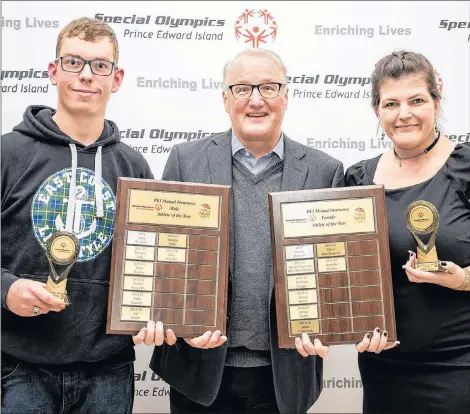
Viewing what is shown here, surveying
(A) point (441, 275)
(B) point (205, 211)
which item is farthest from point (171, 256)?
(A) point (441, 275)

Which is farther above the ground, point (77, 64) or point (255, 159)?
point (77, 64)

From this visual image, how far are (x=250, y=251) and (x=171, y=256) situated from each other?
283mm

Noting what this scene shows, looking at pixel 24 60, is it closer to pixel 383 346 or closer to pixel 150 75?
pixel 150 75

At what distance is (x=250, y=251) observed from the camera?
6.13 feet

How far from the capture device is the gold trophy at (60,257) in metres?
1.63

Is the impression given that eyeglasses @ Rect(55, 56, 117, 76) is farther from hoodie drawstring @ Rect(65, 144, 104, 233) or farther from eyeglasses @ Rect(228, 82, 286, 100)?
eyeglasses @ Rect(228, 82, 286, 100)

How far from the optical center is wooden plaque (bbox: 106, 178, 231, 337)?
5.66 ft

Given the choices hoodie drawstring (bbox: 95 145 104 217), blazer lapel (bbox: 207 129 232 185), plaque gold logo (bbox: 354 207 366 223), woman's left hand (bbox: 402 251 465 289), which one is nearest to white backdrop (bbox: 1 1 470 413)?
blazer lapel (bbox: 207 129 232 185)

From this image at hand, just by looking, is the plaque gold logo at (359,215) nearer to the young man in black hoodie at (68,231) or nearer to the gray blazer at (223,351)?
the gray blazer at (223,351)

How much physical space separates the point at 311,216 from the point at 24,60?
1.71 meters

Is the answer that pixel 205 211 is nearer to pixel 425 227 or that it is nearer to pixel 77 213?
pixel 77 213

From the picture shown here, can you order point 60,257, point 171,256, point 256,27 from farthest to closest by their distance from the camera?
1. point 256,27
2. point 171,256
3. point 60,257

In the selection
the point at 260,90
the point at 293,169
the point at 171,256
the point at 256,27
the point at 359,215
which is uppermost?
the point at 256,27

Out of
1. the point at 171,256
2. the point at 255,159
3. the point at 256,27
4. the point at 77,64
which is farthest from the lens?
the point at 256,27
